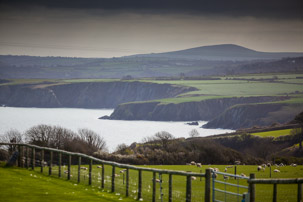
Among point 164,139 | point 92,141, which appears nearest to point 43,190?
point 164,139

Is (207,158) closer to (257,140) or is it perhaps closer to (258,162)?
(258,162)

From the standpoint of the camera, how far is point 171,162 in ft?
245

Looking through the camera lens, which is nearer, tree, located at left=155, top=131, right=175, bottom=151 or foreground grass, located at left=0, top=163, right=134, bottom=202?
foreground grass, located at left=0, top=163, right=134, bottom=202

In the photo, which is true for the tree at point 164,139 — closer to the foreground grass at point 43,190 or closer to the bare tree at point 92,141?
the bare tree at point 92,141

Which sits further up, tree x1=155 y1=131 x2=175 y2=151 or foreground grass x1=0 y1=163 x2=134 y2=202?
foreground grass x1=0 y1=163 x2=134 y2=202

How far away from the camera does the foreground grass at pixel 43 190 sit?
1959 cm

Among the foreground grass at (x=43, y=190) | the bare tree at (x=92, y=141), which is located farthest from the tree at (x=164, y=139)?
the foreground grass at (x=43, y=190)

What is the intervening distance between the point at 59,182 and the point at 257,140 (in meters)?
119

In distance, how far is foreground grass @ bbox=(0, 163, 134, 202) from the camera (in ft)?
64.3

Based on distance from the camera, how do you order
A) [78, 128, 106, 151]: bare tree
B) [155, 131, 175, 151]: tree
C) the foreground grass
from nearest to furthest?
1. the foreground grass
2. [78, 128, 106, 151]: bare tree
3. [155, 131, 175, 151]: tree

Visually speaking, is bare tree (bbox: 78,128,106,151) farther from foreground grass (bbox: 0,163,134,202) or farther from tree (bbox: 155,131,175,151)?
foreground grass (bbox: 0,163,134,202)

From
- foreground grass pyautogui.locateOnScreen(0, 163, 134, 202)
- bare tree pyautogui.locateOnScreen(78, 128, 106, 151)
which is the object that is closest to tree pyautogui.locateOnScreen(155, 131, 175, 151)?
bare tree pyautogui.locateOnScreen(78, 128, 106, 151)

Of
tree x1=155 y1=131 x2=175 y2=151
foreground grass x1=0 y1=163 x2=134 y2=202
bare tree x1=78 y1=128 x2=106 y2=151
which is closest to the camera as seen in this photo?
foreground grass x1=0 y1=163 x2=134 y2=202

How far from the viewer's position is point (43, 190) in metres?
21.2
